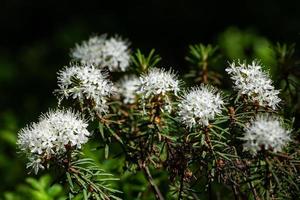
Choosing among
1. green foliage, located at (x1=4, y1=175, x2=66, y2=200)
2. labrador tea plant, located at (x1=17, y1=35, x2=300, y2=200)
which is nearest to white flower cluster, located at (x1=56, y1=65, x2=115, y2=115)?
labrador tea plant, located at (x1=17, y1=35, x2=300, y2=200)

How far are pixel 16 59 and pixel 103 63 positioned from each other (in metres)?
3.56

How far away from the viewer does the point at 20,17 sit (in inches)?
271

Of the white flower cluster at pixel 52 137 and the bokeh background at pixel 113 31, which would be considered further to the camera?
the bokeh background at pixel 113 31

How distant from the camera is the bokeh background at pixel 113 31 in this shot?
16.3 ft

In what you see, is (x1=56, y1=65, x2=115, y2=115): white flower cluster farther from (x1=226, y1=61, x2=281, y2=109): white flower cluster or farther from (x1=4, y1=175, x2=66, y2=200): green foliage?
(x1=4, y1=175, x2=66, y2=200): green foliage

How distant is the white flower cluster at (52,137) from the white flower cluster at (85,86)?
0.45 feet

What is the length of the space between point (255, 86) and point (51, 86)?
3.48 meters

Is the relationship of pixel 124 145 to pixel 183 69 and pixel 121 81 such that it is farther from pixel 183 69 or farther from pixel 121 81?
pixel 183 69

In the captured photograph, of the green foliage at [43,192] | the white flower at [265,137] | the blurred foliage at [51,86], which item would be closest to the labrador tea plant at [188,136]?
the white flower at [265,137]

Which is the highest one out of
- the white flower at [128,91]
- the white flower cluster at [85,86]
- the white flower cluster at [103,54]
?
the white flower cluster at [103,54]

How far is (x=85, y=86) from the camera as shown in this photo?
86.3 inches

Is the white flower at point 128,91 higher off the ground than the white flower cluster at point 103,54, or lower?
lower

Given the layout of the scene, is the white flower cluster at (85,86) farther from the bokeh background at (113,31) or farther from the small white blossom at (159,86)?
the bokeh background at (113,31)

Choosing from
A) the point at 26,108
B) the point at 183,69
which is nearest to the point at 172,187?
the point at 26,108
